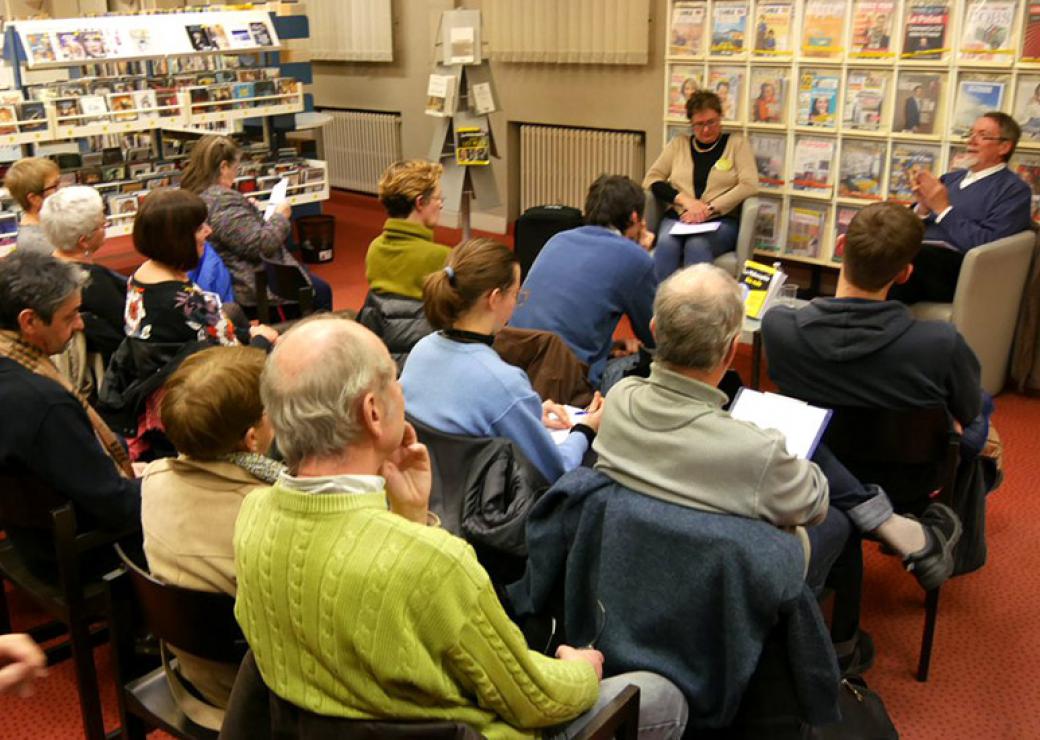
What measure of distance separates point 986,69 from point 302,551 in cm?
470

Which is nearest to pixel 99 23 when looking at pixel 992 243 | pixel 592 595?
pixel 992 243

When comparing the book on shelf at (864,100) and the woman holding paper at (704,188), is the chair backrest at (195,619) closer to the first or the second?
the woman holding paper at (704,188)

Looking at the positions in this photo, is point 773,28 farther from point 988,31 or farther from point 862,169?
point 988,31

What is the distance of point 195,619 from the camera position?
1771 millimetres

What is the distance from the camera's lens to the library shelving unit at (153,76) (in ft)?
19.8

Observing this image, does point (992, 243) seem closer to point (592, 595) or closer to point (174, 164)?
point (592, 595)

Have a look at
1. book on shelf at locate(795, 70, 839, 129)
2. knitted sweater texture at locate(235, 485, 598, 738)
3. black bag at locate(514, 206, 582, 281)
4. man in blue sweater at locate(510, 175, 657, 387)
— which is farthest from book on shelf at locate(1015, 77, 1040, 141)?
knitted sweater texture at locate(235, 485, 598, 738)

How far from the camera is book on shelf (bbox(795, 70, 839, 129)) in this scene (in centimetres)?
547

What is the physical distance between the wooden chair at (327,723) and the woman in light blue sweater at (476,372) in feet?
2.75

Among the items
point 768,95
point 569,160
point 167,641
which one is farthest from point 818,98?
point 167,641

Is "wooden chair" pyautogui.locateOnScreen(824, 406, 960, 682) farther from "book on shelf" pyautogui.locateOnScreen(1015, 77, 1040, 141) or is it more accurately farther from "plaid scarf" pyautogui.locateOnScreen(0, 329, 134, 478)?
"book on shelf" pyautogui.locateOnScreen(1015, 77, 1040, 141)

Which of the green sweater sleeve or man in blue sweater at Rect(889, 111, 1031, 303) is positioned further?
man in blue sweater at Rect(889, 111, 1031, 303)

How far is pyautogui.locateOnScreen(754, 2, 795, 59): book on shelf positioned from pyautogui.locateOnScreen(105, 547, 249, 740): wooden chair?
474cm

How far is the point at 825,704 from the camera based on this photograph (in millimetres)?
1866
